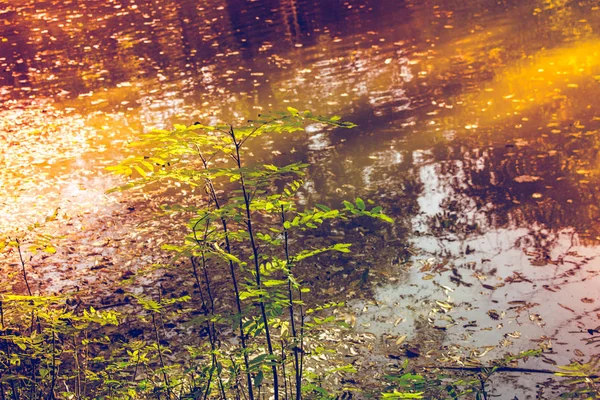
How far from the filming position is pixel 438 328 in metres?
4.29

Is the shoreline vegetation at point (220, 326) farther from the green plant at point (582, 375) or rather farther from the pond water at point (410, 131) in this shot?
the pond water at point (410, 131)

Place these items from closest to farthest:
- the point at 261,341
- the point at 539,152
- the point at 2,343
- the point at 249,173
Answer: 1. the point at 249,173
2. the point at 2,343
3. the point at 261,341
4. the point at 539,152

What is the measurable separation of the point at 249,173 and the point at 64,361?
291 cm

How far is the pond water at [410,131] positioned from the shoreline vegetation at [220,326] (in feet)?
1.57

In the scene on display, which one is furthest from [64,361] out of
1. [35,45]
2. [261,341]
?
[35,45]

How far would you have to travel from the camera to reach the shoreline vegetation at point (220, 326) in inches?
94.3

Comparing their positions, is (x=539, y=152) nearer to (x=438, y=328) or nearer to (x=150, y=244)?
(x=438, y=328)

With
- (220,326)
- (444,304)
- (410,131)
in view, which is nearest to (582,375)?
(444,304)

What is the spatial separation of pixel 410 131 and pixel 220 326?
4.35 meters

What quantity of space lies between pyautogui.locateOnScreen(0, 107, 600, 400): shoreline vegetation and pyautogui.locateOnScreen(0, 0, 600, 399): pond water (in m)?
0.48

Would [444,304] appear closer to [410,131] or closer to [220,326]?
[220,326]

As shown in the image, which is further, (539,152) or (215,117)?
(215,117)

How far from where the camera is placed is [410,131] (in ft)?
26.0

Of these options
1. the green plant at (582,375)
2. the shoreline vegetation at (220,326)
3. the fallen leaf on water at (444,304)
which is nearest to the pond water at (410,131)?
the fallen leaf on water at (444,304)
